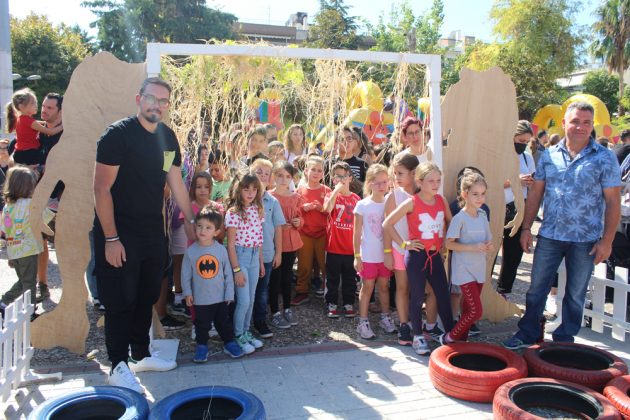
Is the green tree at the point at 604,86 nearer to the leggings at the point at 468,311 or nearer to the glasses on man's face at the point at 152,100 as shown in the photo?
the leggings at the point at 468,311

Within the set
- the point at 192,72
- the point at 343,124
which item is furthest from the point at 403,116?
the point at 192,72

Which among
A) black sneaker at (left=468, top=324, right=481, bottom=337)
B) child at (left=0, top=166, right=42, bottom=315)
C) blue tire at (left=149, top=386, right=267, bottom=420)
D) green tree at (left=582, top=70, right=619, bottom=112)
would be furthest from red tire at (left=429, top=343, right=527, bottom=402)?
green tree at (left=582, top=70, right=619, bottom=112)

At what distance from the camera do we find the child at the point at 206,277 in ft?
13.1

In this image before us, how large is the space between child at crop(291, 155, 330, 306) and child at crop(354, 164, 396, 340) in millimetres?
698

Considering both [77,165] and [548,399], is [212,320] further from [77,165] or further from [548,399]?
[548,399]

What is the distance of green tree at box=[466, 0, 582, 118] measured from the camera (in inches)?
1037

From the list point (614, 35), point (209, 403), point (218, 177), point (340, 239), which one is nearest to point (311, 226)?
point (340, 239)

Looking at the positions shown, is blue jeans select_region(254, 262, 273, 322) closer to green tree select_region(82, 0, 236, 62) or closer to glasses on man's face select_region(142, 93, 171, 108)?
glasses on man's face select_region(142, 93, 171, 108)

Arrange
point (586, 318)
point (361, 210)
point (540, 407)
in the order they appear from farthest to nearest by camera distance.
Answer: point (586, 318) → point (361, 210) → point (540, 407)

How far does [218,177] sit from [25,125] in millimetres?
2501

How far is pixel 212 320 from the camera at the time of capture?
13.5 ft

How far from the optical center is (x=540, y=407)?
3.34m

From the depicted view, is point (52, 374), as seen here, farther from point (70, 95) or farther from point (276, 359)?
point (70, 95)

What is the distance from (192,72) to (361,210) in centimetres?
199
